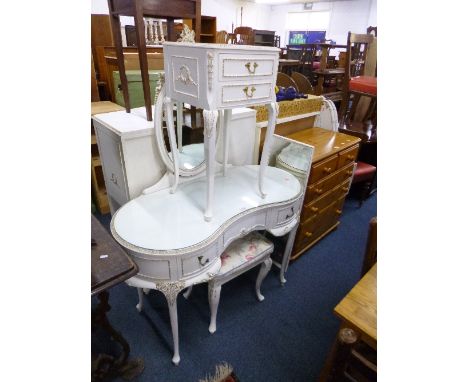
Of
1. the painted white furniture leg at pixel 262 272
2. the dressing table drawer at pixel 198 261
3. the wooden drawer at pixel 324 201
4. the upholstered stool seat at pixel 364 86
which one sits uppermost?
the upholstered stool seat at pixel 364 86

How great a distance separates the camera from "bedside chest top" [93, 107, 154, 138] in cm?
138

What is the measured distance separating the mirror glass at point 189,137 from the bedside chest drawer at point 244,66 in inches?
20.9

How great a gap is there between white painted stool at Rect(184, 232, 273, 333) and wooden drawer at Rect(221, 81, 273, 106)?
885 mm

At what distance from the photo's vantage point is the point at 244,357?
5.32 ft

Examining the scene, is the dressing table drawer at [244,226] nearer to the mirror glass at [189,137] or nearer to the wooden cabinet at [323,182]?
the mirror glass at [189,137]

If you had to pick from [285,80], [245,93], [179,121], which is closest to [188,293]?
[179,121]

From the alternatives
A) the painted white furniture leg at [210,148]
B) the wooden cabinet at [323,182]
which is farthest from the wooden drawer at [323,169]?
the painted white furniture leg at [210,148]

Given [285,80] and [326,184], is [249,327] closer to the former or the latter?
[326,184]

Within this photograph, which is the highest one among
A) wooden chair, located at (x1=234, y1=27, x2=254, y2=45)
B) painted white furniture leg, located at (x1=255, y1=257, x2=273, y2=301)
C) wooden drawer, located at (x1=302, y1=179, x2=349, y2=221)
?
wooden chair, located at (x1=234, y1=27, x2=254, y2=45)

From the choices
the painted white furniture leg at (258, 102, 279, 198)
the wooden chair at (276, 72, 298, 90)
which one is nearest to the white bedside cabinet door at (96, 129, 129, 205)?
the painted white furniture leg at (258, 102, 279, 198)

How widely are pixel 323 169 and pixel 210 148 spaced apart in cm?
107

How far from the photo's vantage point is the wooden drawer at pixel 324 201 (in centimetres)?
212

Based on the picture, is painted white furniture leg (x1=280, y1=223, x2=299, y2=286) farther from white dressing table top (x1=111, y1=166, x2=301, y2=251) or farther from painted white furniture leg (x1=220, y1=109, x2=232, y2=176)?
painted white furniture leg (x1=220, y1=109, x2=232, y2=176)
